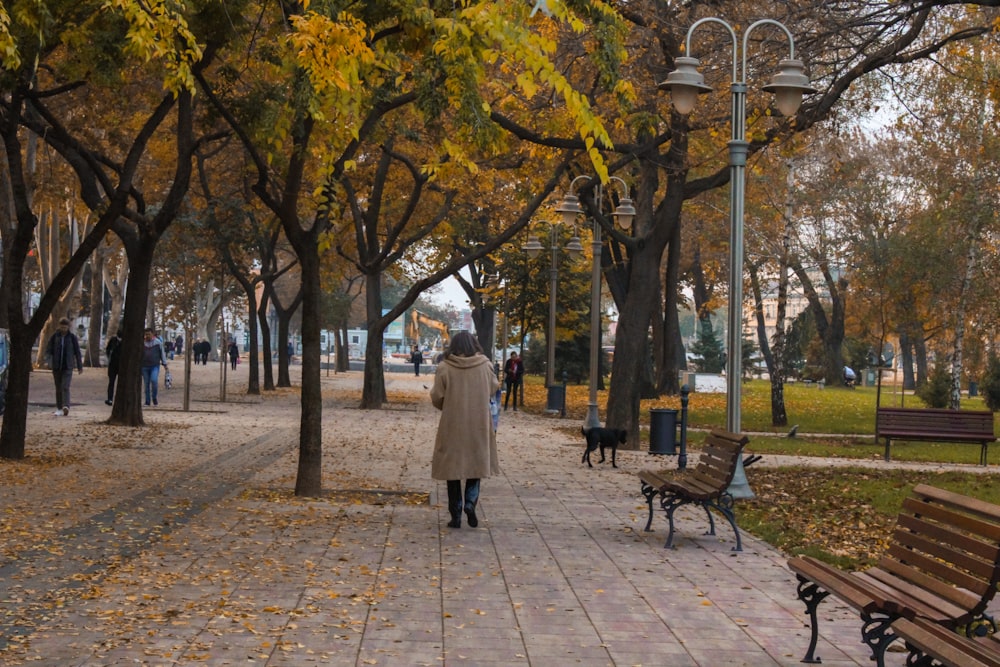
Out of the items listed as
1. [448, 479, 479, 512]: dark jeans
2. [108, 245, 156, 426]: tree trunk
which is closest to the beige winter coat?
[448, 479, 479, 512]: dark jeans

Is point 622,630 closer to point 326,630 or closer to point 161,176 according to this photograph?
point 326,630

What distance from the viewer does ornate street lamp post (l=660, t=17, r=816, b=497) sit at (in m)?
13.4

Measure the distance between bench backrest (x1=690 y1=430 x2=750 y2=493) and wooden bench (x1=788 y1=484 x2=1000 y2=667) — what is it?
3632 millimetres

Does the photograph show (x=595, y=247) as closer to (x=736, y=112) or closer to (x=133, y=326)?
(x=133, y=326)

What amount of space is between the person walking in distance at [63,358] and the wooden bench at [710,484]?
13.7 meters

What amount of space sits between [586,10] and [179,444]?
417 inches

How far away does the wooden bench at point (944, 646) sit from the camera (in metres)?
4.71

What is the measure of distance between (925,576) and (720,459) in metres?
5.25

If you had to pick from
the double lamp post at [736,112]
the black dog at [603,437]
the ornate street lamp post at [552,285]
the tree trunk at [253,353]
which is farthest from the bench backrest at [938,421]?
the tree trunk at [253,353]

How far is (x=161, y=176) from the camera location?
31.2 meters

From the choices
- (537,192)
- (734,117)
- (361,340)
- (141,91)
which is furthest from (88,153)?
(361,340)

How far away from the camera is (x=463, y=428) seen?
11.5 m

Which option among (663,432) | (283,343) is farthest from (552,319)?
(663,432)

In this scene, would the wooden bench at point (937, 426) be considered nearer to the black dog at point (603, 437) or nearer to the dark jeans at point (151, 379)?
the black dog at point (603, 437)
